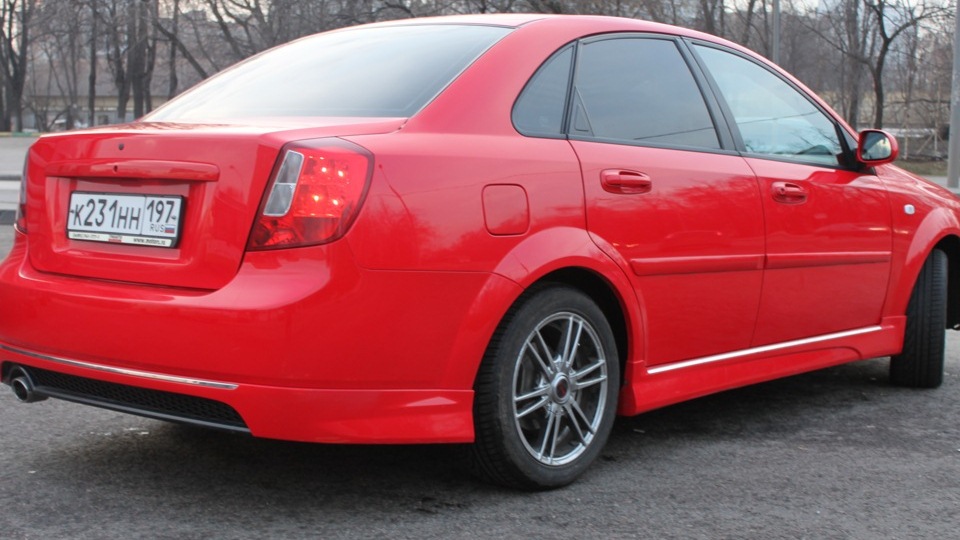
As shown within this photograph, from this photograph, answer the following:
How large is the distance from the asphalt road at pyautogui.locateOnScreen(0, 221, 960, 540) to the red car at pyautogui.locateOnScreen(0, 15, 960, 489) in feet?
0.76

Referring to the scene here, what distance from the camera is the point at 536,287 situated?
12.0ft

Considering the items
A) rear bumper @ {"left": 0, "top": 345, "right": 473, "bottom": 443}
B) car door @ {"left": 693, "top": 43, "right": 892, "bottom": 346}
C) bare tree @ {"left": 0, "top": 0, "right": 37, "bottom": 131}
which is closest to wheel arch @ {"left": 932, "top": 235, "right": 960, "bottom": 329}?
car door @ {"left": 693, "top": 43, "right": 892, "bottom": 346}

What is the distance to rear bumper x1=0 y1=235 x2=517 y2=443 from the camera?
3137mm

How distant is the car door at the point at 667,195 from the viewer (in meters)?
3.91

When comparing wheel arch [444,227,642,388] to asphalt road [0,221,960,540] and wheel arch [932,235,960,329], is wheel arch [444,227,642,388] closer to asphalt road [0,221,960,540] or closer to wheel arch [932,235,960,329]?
asphalt road [0,221,960,540]

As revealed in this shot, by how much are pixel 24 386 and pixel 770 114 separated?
2.96m

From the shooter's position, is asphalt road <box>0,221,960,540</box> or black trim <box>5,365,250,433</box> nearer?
black trim <box>5,365,250,433</box>

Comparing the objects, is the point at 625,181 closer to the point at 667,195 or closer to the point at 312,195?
the point at 667,195

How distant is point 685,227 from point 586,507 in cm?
106

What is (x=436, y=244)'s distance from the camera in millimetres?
3293

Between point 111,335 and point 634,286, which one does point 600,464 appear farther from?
point 111,335

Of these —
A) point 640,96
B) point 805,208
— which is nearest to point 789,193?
point 805,208

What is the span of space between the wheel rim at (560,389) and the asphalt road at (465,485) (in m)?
0.16

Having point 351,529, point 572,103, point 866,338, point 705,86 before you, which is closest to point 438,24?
point 572,103
